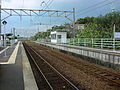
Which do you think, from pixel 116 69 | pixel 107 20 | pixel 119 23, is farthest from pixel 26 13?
pixel 107 20

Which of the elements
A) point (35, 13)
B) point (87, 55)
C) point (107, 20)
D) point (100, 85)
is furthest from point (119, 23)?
point (100, 85)

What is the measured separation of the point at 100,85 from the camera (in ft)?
25.8

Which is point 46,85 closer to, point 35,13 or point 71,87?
point 71,87

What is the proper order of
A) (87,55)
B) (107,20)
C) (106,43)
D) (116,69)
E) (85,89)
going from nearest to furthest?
(85,89) < (116,69) < (87,55) < (106,43) < (107,20)

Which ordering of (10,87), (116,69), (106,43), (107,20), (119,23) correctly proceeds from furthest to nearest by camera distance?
(107,20), (119,23), (106,43), (116,69), (10,87)

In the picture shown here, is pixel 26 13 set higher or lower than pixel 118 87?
higher

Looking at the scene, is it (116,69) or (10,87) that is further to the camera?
(116,69)

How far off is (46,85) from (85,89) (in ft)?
5.96

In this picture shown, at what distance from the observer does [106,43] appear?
23062 millimetres

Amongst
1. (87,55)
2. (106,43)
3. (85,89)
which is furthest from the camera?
(106,43)

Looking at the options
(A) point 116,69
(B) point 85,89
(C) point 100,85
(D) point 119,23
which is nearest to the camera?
(B) point 85,89

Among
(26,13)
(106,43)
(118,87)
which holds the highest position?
(26,13)

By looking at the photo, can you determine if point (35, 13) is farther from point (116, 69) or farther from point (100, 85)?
point (100, 85)

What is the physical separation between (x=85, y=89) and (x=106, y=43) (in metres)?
16.8
